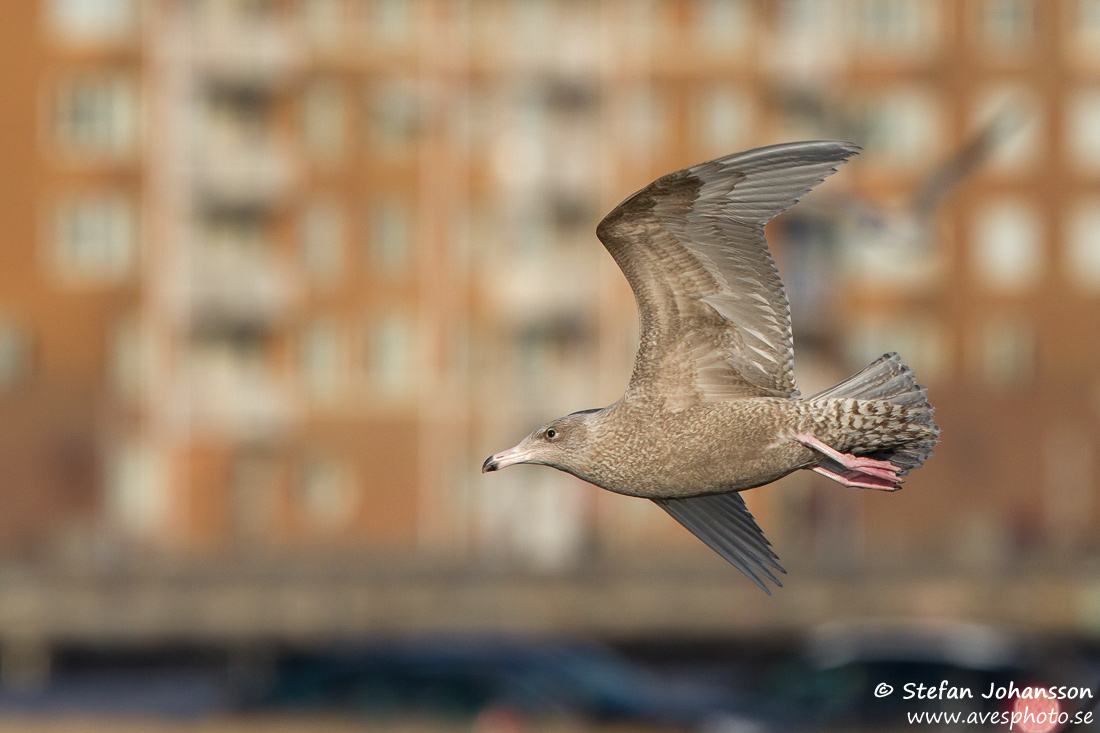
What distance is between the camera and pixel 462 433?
53062mm

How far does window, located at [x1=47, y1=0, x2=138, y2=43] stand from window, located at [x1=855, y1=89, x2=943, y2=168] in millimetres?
24504

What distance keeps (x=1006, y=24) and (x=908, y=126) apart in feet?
16.1

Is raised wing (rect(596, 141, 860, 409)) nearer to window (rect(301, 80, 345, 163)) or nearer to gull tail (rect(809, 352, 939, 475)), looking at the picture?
gull tail (rect(809, 352, 939, 475))

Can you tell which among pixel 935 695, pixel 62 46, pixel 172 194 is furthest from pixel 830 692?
pixel 62 46

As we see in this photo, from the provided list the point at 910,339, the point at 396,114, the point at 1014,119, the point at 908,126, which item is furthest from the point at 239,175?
the point at 1014,119

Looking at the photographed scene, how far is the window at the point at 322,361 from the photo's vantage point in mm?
54125

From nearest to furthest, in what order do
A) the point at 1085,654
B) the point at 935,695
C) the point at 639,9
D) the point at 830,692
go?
the point at 935,695 < the point at 830,692 < the point at 1085,654 < the point at 639,9

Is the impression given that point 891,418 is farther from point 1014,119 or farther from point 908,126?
point 1014,119

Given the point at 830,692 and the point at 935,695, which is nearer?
the point at 935,695

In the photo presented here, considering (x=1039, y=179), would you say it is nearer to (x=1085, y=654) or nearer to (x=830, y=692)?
(x=1085, y=654)

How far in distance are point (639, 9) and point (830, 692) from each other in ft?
122

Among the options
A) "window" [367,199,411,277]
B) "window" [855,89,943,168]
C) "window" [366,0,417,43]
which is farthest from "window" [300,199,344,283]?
"window" [855,89,943,168]

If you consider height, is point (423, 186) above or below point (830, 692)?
above

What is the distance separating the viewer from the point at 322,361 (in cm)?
5425
